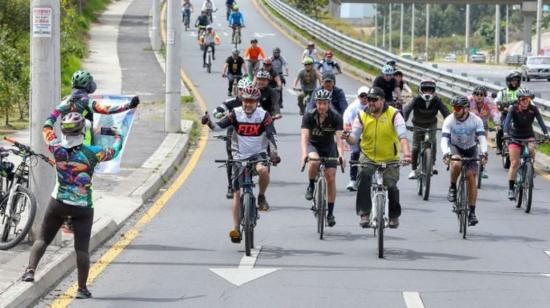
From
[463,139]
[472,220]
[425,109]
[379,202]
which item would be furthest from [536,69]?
[379,202]

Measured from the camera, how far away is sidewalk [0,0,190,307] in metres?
11.9

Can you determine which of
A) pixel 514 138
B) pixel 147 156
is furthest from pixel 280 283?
pixel 147 156

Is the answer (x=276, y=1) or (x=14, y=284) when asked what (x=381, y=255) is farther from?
(x=276, y=1)

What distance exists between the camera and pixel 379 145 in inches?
570

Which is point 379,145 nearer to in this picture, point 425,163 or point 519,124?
point 519,124

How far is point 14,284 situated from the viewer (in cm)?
1123

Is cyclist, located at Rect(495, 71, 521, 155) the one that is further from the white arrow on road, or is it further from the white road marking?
the white road marking

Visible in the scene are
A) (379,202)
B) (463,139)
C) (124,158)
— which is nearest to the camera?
(379,202)

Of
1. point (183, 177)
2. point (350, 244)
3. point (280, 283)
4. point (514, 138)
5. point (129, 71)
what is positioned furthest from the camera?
point (129, 71)

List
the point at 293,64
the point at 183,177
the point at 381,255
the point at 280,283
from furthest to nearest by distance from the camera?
the point at 293,64 → the point at 183,177 → the point at 381,255 → the point at 280,283

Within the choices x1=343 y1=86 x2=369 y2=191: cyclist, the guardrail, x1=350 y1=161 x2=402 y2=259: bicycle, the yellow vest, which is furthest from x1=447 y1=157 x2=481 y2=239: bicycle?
the guardrail

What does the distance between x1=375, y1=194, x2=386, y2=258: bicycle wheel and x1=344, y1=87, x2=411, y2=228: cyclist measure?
1.83ft

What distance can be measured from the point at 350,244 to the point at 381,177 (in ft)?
3.58

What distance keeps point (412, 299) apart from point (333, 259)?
234cm
